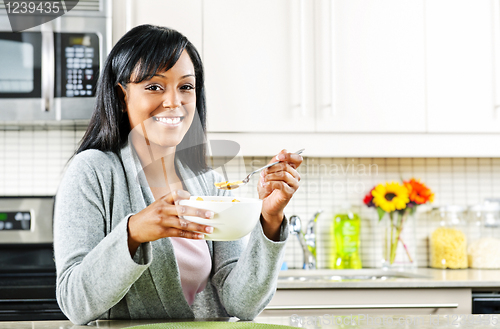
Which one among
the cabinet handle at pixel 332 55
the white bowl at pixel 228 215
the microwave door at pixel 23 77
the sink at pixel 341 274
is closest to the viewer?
the white bowl at pixel 228 215

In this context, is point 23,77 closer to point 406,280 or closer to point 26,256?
point 26,256

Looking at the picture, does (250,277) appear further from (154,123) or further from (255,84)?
(255,84)

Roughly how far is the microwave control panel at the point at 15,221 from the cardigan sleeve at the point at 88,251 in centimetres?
125

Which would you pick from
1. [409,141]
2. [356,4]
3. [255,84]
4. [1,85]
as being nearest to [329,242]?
[409,141]

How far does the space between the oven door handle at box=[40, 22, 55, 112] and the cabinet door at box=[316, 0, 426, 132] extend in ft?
3.43

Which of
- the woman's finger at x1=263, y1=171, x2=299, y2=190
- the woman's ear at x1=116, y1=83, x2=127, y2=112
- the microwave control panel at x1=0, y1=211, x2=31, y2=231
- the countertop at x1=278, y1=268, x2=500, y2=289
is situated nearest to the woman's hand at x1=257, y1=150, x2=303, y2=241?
the woman's finger at x1=263, y1=171, x2=299, y2=190

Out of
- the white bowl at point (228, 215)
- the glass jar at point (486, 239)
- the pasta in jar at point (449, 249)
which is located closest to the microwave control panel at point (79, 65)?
the white bowl at point (228, 215)

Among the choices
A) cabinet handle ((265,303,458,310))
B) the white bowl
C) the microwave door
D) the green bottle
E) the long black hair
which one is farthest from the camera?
the green bottle

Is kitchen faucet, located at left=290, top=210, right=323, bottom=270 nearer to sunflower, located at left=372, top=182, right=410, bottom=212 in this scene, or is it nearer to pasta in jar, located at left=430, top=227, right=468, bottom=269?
sunflower, located at left=372, top=182, right=410, bottom=212

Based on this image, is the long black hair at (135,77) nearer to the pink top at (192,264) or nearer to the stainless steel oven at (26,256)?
the pink top at (192,264)

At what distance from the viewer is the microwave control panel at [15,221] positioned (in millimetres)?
1910

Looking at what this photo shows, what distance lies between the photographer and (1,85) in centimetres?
176

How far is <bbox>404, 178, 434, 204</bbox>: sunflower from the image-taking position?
6.61 ft

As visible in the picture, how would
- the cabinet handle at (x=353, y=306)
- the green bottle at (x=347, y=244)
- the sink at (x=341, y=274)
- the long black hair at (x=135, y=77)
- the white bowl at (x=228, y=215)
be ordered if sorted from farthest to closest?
1. the green bottle at (x=347, y=244)
2. the sink at (x=341, y=274)
3. the cabinet handle at (x=353, y=306)
4. the long black hair at (x=135, y=77)
5. the white bowl at (x=228, y=215)
